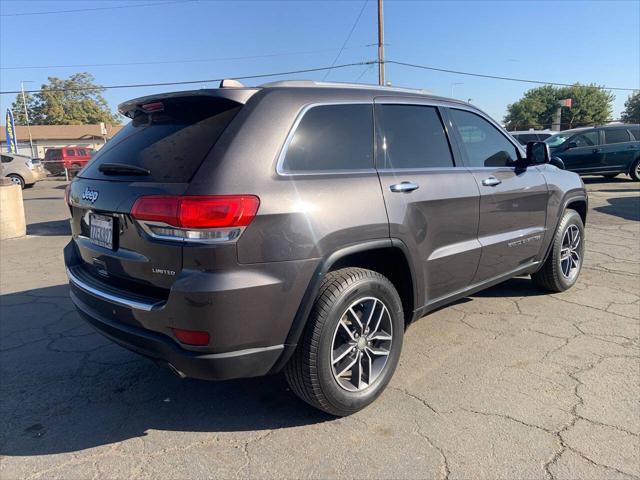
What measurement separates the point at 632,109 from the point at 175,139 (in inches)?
3683

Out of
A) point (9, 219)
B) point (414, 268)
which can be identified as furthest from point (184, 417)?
point (9, 219)

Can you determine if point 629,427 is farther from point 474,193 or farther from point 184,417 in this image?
point 184,417

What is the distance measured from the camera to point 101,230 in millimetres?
2750

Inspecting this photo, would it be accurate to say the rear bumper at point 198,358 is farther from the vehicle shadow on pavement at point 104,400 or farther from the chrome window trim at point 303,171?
the chrome window trim at point 303,171

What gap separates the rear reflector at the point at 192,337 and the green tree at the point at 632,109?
8938 centimetres

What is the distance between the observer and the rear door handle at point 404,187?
9.81ft

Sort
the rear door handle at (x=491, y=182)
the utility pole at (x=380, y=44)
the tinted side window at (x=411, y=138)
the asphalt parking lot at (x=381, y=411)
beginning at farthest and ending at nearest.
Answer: the utility pole at (x=380, y=44), the rear door handle at (x=491, y=182), the tinted side window at (x=411, y=138), the asphalt parking lot at (x=381, y=411)

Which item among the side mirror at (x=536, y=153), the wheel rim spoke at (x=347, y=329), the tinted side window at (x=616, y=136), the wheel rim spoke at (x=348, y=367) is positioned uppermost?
the tinted side window at (x=616, y=136)

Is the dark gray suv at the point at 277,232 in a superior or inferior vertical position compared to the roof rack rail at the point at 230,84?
inferior

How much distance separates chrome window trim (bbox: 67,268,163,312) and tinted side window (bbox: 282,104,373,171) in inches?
38.6

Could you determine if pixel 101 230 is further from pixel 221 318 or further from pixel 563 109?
pixel 563 109

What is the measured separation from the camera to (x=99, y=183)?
2.80 meters

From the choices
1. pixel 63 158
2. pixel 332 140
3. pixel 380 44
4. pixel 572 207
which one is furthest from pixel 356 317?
pixel 63 158

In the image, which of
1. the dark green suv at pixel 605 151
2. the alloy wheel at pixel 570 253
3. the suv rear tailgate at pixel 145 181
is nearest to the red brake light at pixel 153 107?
the suv rear tailgate at pixel 145 181
